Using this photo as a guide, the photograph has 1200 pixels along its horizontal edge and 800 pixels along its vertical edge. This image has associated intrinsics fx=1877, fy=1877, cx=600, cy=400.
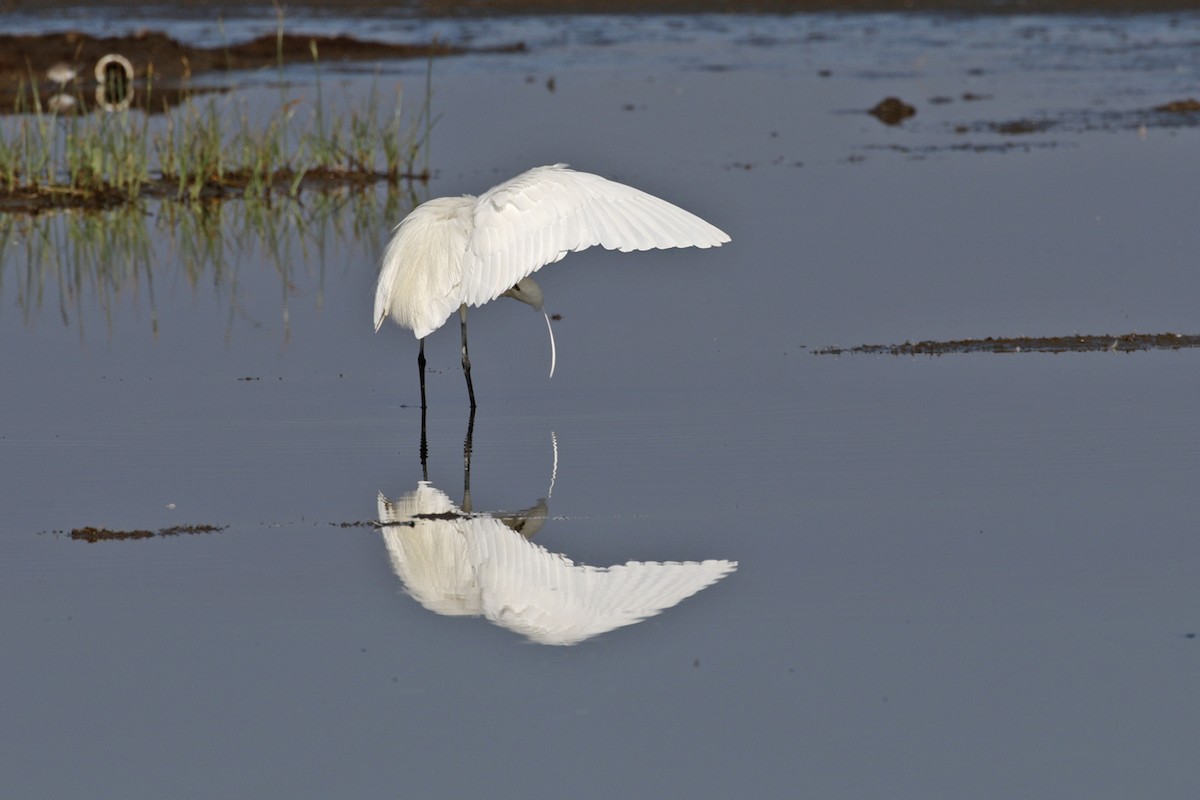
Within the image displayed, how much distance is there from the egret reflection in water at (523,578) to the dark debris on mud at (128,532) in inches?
25.0

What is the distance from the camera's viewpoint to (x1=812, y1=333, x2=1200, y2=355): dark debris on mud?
9.37 meters

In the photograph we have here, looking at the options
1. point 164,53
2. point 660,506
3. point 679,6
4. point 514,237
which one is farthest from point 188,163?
point 679,6

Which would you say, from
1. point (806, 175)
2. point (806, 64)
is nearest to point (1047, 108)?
point (806, 175)

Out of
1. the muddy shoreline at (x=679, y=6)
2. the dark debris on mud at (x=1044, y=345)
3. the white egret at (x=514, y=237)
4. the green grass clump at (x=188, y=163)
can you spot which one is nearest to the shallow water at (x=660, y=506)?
the dark debris on mud at (x=1044, y=345)

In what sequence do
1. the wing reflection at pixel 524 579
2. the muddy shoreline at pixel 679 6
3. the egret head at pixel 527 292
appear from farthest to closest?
1. the muddy shoreline at pixel 679 6
2. the egret head at pixel 527 292
3. the wing reflection at pixel 524 579

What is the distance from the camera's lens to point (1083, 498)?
677 centimetres

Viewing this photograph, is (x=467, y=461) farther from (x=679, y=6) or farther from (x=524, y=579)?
(x=679, y=6)

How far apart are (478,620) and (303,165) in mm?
12272

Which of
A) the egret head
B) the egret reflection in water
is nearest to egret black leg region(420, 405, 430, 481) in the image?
the egret reflection in water

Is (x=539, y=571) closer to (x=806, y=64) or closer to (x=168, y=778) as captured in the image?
(x=168, y=778)

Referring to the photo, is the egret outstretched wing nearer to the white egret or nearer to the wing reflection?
the white egret

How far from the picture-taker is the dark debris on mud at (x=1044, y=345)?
369 inches

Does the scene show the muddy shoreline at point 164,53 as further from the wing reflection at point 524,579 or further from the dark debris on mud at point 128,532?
the wing reflection at point 524,579

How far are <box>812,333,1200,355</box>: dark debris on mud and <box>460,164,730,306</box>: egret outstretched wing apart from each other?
5.49 feet
